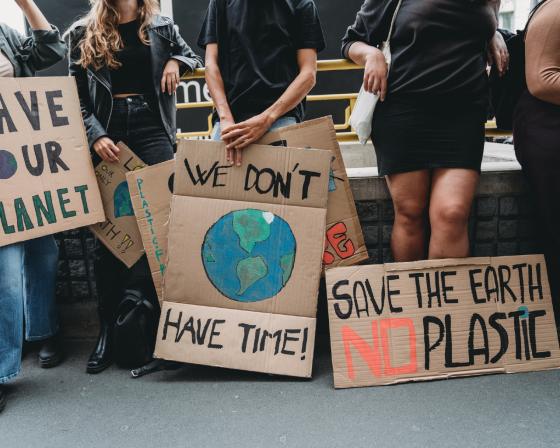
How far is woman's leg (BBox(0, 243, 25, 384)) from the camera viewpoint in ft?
7.41

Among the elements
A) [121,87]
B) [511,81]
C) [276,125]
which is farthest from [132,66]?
[511,81]

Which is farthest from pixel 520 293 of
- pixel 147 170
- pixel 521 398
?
pixel 147 170

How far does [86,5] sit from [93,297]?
525 centimetres

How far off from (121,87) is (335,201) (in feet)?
4.04

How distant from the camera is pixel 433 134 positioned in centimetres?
224

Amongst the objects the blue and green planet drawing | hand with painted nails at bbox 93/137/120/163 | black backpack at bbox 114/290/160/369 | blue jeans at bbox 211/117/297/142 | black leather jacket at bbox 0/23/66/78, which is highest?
black leather jacket at bbox 0/23/66/78

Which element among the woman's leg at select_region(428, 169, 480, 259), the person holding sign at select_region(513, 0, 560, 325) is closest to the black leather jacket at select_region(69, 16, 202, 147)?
the woman's leg at select_region(428, 169, 480, 259)

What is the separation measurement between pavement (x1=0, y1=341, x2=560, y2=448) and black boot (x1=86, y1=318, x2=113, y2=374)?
0.06 meters

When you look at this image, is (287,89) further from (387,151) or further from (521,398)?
(521,398)

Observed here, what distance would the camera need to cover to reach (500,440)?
6.05 ft

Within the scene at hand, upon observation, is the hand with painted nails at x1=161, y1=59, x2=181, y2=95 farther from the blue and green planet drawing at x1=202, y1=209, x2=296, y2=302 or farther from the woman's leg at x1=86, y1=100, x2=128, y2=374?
the blue and green planet drawing at x1=202, y1=209, x2=296, y2=302

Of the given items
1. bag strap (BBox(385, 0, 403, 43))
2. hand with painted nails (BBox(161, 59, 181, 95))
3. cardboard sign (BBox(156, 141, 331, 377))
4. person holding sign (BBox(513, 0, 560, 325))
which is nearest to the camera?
person holding sign (BBox(513, 0, 560, 325))

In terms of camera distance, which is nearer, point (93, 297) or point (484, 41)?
point (484, 41)

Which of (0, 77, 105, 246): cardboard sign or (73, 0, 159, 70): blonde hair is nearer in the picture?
(0, 77, 105, 246): cardboard sign
